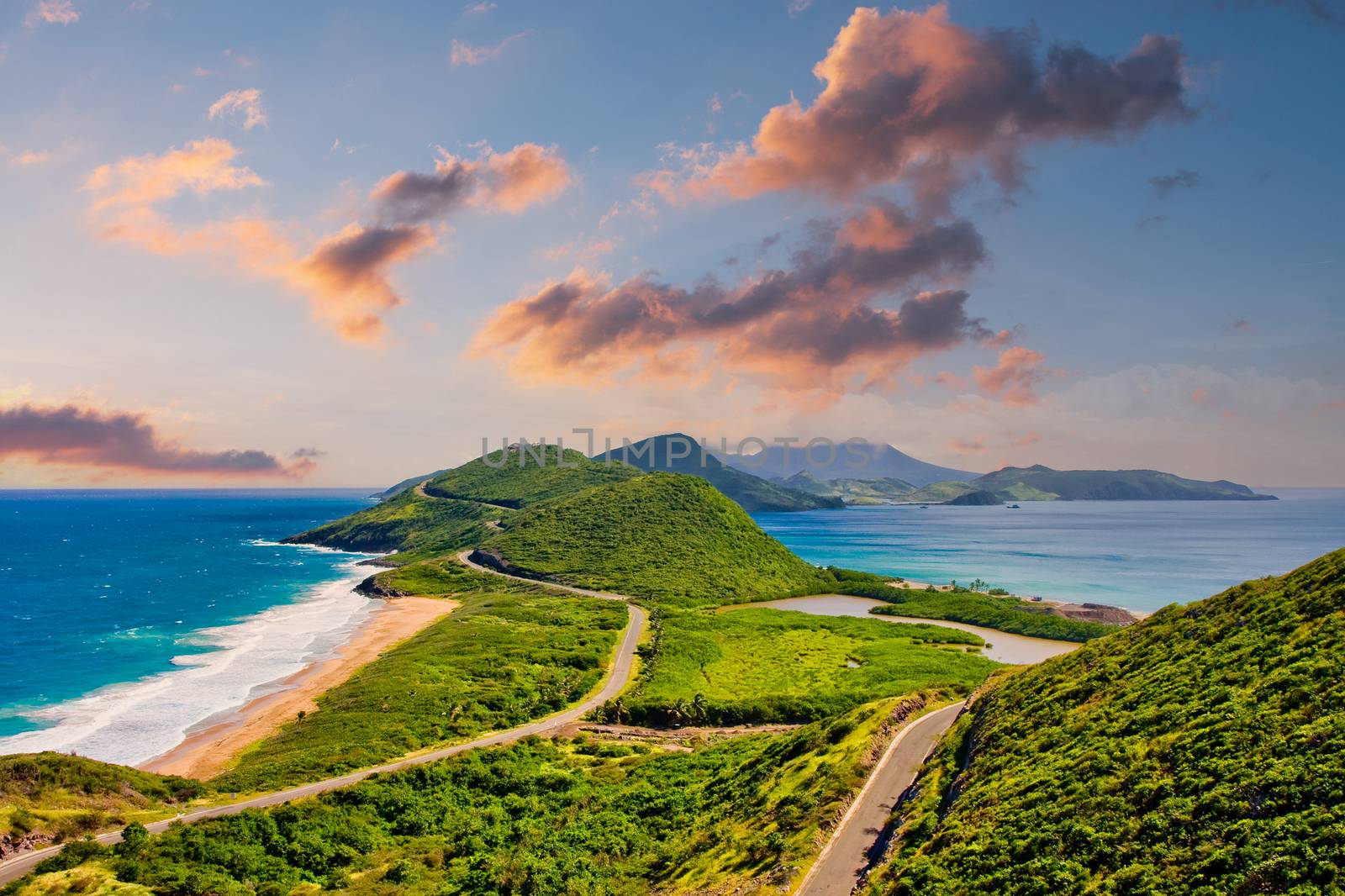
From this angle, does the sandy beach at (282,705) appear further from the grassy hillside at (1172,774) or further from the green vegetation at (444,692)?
the grassy hillside at (1172,774)

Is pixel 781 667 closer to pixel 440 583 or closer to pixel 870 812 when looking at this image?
pixel 870 812

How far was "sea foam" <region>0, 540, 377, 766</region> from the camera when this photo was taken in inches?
2099

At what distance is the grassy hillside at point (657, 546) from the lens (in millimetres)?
122562

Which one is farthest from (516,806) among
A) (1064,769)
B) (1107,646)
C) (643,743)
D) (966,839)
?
(1107,646)

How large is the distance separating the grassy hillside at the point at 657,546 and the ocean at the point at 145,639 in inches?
1480

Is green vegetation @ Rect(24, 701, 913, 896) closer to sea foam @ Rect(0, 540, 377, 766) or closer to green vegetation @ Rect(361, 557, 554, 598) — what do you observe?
sea foam @ Rect(0, 540, 377, 766)

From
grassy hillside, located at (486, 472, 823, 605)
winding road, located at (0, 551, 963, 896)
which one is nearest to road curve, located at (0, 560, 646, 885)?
winding road, located at (0, 551, 963, 896)

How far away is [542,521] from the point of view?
154375 mm

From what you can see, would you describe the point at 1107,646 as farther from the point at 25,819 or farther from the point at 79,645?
the point at 79,645

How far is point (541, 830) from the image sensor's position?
111ft

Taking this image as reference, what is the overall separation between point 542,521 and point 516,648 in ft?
260

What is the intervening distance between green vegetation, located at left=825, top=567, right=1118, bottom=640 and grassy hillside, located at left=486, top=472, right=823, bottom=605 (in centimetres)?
1040

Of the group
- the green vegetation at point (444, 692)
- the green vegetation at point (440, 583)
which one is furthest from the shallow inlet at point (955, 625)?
the green vegetation at point (440, 583)

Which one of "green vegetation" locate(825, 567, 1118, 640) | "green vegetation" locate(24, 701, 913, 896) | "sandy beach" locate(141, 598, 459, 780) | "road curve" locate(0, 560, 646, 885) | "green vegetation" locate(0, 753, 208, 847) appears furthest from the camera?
"green vegetation" locate(825, 567, 1118, 640)
